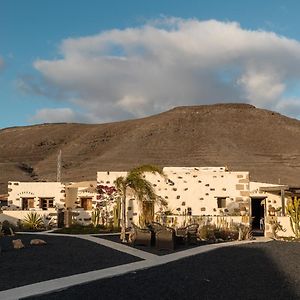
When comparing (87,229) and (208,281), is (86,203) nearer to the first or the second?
(87,229)

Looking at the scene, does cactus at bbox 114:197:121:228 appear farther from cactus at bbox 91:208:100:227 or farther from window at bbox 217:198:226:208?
window at bbox 217:198:226:208

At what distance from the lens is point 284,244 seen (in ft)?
56.1

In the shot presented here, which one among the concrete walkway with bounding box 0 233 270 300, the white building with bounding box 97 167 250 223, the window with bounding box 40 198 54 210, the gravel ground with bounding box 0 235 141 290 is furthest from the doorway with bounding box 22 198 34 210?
the concrete walkway with bounding box 0 233 270 300

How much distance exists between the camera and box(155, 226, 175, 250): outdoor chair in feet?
50.4

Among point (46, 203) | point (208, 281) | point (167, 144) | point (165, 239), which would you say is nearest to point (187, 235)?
point (165, 239)

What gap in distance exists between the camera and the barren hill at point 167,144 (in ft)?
190

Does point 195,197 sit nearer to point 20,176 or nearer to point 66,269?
point 66,269

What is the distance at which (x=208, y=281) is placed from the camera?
31.9 feet

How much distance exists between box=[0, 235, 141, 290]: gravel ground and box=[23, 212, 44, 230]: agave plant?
26.0 ft

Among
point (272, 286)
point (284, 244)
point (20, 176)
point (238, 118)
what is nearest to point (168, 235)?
point (284, 244)

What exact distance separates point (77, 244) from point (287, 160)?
51.7 m

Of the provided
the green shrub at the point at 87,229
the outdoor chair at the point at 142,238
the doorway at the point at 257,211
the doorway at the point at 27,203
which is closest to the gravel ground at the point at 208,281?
the outdoor chair at the point at 142,238

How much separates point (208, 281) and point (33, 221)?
16.6 metres

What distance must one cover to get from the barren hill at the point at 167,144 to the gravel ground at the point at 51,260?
32269 millimetres
